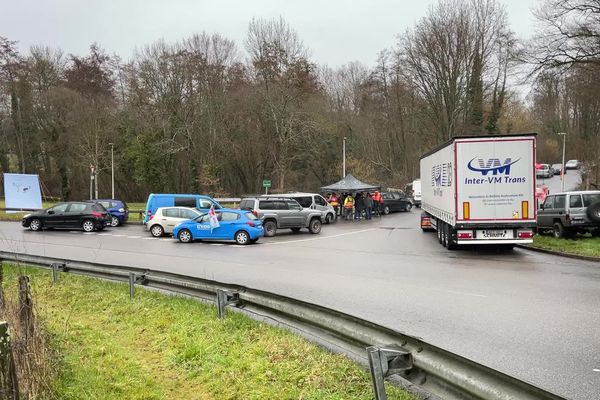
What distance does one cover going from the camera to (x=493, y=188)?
1574 cm

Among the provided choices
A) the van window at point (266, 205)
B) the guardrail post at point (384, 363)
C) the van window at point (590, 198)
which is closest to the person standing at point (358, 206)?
the van window at point (266, 205)

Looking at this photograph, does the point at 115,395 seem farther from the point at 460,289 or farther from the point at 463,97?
the point at 463,97

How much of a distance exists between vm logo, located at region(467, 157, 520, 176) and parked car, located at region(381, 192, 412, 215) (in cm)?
2578

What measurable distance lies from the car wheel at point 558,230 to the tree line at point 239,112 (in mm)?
26966

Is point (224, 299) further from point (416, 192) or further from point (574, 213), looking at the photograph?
point (416, 192)

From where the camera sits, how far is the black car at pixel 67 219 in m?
26.4

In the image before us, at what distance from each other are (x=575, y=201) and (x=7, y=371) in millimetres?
20185

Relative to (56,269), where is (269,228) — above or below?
below

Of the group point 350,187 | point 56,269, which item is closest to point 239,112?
point 350,187

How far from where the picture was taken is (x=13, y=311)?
5.62m

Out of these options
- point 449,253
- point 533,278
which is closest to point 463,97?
point 449,253

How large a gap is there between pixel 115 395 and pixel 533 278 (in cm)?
981

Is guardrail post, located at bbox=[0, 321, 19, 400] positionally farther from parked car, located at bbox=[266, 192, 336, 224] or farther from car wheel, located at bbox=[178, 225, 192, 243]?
parked car, located at bbox=[266, 192, 336, 224]

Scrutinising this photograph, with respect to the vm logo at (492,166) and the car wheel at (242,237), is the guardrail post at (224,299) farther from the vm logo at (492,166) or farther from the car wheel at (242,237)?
the car wheel at (242,237)
